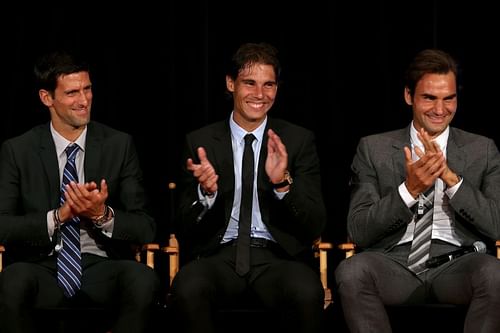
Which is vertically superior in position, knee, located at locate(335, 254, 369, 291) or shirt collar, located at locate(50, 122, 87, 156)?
shirt collar, located at locate(50, 122, 87, 156)

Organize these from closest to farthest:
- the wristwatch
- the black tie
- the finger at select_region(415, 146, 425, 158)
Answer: the finger at select_region(415, 146, 425, 158)
the wristwatch
the black tie

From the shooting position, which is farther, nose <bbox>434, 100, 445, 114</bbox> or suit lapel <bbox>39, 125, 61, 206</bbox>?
suit lapel <bbox>39, 125, 61, 206</bbox>

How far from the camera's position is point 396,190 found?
4238 millimetres

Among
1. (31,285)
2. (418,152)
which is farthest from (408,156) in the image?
(31,285)

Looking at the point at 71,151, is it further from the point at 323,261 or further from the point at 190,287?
the point at 323,261

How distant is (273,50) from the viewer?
15.6ft

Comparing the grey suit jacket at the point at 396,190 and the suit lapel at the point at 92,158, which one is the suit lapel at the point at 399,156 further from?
the suit lapel at the point at 92,158

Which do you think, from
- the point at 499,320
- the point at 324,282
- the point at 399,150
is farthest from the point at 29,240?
the point at 499,320

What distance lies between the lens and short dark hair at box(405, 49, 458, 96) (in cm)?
446

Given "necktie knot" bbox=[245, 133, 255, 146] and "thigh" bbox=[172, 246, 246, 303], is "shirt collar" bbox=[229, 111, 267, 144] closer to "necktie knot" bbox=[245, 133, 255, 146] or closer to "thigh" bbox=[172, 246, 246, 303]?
"necktie knot" bbox=[245, 133, 255, 146]

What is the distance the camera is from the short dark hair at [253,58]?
4.67 meters

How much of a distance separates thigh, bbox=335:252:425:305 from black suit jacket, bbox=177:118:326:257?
33 centimetres

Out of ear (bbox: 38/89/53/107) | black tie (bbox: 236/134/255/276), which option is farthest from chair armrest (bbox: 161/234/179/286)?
ear (bbox: 38/89/53/107)

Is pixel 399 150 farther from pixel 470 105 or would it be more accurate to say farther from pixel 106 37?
pixel 106 37
